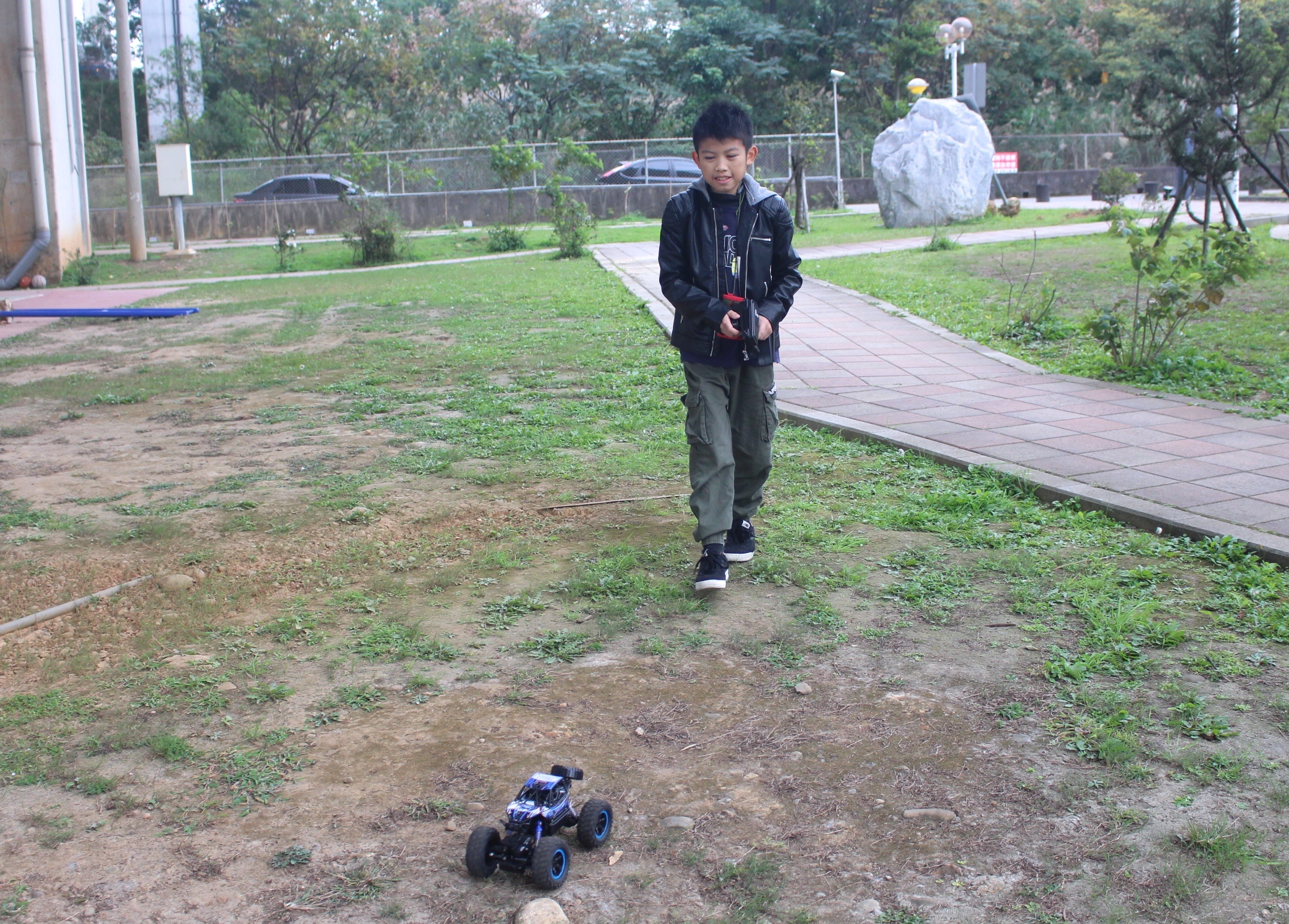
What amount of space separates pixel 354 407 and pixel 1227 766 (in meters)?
5.58

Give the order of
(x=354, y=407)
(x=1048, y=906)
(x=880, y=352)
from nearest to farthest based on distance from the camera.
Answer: (x=1048, y=906)
(x=354, y=407)
(x=880, y=352)

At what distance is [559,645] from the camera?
350 centimetres

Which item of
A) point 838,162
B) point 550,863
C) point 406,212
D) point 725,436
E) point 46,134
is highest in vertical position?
point 838,162

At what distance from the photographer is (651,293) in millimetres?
12070

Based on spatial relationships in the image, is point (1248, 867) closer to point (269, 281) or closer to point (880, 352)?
point (880, 352)

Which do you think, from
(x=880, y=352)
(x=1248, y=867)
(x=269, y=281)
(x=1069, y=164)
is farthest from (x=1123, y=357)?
(x=1069, y=164)

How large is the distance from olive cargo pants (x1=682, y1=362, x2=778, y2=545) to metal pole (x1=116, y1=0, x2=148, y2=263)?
17531mm

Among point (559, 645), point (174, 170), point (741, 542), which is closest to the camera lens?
point (559, 645)

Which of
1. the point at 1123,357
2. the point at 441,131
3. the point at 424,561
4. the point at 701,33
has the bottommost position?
the point at 424,561

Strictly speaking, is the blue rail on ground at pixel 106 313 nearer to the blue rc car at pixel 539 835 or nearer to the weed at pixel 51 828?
the weed at pixel 51 828

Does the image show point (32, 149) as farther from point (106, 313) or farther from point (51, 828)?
point (51, 828)

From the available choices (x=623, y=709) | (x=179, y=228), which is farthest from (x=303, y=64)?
(x=623, y=709)

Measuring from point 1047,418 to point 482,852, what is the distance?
15.5 ft

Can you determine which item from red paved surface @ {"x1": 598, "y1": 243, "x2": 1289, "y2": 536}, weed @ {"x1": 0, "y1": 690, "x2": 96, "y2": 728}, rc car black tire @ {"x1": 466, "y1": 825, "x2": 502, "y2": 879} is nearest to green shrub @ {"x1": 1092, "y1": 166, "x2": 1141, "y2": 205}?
red paved surface @ {"x1": 598, "y1": 243, "x2": 1289, "y2": 536}
